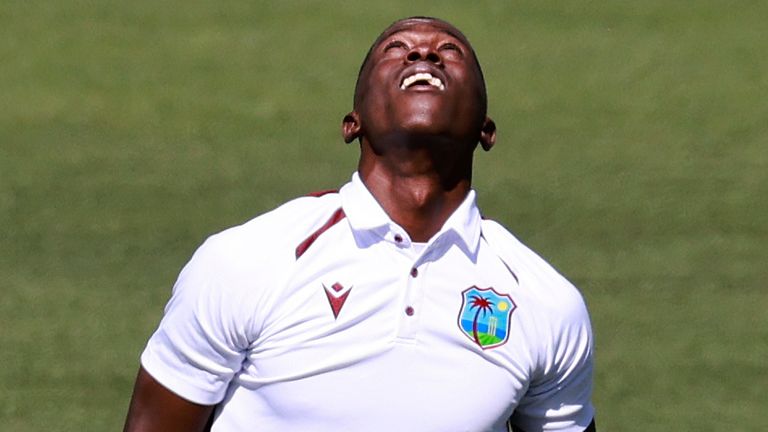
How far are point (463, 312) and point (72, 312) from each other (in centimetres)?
474

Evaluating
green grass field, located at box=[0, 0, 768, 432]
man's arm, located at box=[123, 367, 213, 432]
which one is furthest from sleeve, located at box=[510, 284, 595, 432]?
green grass field, located at box=[0, 0, 768, 432]

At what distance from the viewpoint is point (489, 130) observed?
4.46 metres

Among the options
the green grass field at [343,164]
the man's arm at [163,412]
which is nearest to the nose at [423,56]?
the man's arm at [163,412]

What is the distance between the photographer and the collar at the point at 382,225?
4.27 m

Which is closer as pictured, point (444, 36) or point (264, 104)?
point (444, 36)

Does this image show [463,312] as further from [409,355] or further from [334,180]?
[334,180]

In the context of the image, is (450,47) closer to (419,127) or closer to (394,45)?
(394,45)

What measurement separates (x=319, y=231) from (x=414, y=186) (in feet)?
0.81

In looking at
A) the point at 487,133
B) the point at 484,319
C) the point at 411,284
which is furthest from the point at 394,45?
the point at 484,319

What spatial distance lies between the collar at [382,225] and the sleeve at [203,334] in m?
0.32

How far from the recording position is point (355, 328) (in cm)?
417

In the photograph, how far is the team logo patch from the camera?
4.23 m

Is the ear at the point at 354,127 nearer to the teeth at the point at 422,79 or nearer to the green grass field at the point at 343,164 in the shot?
the teeth at the point at 422,79

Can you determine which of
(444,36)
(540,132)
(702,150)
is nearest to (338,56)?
(540,132)
